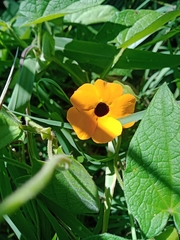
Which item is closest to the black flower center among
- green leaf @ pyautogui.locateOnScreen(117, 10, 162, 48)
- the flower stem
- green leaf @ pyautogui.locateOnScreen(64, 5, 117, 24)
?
the flower stem

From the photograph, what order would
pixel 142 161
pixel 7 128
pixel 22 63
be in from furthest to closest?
pixel 22 63, pixel 7 128, pixel 142 161

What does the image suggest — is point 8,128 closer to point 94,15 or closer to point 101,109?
point 101,109

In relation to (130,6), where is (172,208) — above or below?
below

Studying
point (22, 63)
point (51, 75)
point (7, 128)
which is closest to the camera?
point (7, 128)

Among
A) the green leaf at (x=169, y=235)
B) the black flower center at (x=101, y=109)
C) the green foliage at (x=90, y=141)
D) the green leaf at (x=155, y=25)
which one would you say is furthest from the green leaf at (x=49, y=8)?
the green leaf at (x=169, y=235)

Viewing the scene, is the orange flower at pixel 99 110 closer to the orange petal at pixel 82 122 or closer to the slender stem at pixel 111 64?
the orange petal at pixel 82 122

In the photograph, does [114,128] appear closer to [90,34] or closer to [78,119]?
[78,119]

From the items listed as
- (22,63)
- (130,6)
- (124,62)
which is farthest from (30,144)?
(130,6)

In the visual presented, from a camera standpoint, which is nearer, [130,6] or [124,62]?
[124,62]
